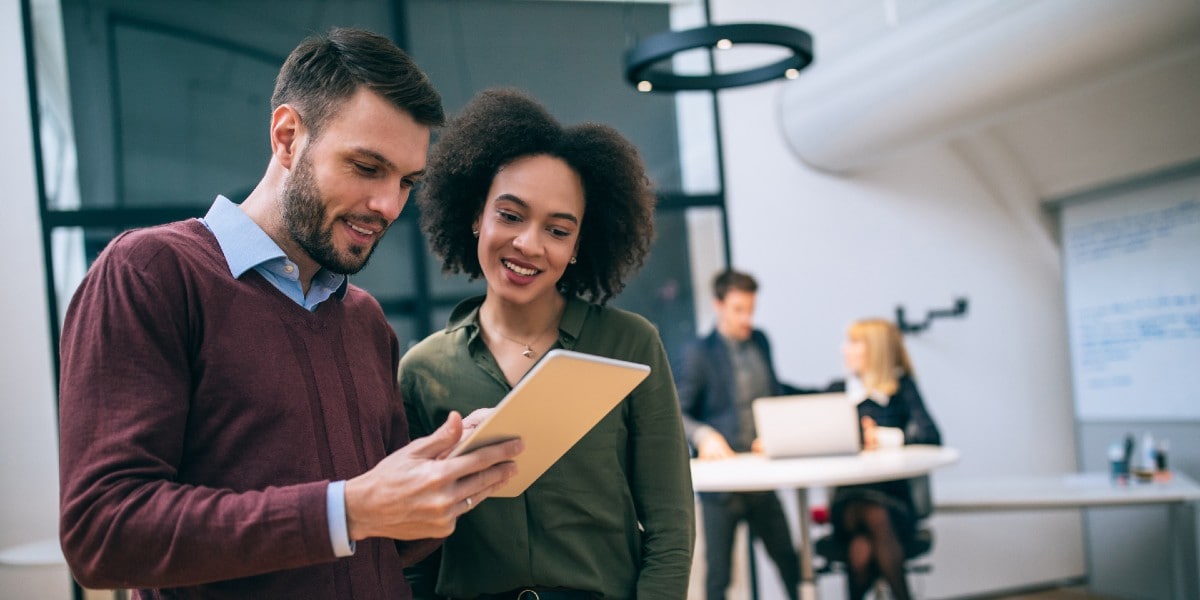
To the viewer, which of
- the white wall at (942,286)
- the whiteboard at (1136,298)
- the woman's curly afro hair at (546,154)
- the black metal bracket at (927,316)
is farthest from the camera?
the black metal bracket at (927,316)

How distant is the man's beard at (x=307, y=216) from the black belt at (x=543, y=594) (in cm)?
60

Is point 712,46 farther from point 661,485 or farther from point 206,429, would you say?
point 206,429

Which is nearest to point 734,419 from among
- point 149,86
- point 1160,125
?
point 1160,125

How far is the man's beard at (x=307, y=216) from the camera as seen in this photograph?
1.17m

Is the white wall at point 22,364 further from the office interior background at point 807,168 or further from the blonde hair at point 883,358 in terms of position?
A: the blonde hair at point 883,358

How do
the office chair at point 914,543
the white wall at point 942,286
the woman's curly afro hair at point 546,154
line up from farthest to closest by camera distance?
the white wall at point 942,286 → the office chair at point 914,543 → the woman's curly afro hair at point 546,154

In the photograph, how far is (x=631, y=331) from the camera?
1.61 metres

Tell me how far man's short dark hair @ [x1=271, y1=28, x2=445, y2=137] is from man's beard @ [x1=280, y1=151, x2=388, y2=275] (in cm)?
6

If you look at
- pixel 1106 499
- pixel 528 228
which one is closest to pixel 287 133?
pixel 528 228

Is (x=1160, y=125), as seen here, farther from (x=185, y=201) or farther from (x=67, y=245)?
(x=67, y=245)

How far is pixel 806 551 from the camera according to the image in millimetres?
3637

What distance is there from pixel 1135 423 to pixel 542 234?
478 cm

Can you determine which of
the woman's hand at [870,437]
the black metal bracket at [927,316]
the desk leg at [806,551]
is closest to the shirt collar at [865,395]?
the woman's hand at [870,437]

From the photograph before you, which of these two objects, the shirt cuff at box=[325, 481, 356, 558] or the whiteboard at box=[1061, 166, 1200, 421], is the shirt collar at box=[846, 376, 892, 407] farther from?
the shirt cuff at box=[325, 481, 356, 558]
